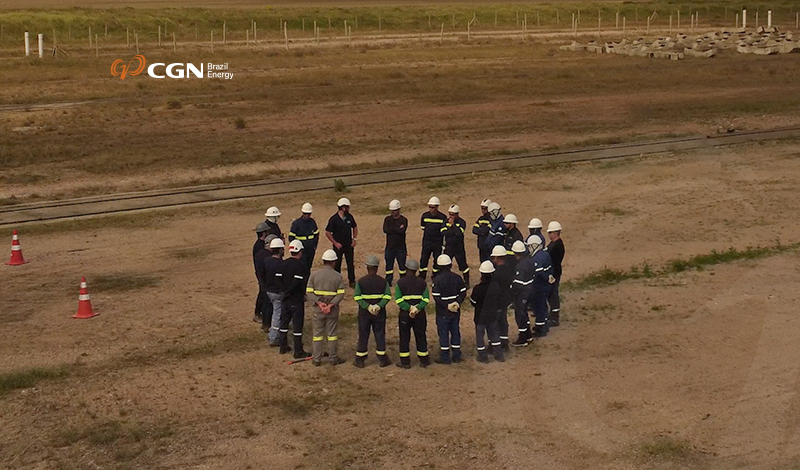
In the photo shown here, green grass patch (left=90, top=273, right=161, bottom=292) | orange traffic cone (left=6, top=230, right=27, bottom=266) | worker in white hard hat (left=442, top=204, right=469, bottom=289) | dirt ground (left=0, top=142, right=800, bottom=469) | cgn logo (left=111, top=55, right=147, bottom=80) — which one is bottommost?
dirt ground (left=0, top=142, right=800, bottom=469)

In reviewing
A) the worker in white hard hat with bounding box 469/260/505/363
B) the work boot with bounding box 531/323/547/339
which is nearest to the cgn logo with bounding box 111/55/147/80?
the work boot with bounding box 531/323/547/339

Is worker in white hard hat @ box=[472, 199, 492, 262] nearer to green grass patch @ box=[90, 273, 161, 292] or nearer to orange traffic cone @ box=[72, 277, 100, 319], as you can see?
green grass patch @ box=[90, 273, 161, 292]

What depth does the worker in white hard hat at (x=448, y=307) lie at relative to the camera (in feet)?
49.6

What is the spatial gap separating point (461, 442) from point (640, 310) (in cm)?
639

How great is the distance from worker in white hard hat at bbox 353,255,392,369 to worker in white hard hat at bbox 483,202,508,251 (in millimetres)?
3523

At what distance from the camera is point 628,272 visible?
67.4ft

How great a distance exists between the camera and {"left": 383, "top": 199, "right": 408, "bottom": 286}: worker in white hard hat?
1902cm

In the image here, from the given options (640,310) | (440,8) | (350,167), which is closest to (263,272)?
(640,310)

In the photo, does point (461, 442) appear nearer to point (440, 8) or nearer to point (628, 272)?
point (628, 272)

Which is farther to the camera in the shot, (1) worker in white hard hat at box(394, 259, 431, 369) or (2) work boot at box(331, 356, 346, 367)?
(2) work boot at box(331, 356, 346, 367)

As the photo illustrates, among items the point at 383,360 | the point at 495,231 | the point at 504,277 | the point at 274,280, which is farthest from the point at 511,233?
the point at 274,280

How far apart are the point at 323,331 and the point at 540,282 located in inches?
143

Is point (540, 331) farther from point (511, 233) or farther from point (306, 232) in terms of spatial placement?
point (306, 232)

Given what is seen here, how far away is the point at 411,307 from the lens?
48.9ft
